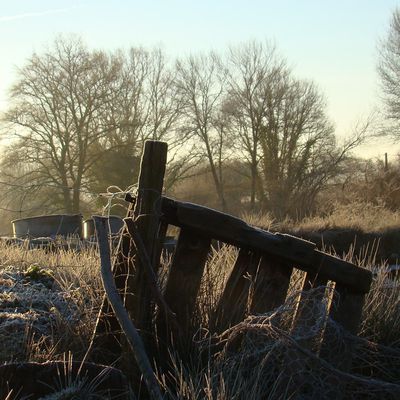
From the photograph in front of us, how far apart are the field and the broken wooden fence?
16 cm

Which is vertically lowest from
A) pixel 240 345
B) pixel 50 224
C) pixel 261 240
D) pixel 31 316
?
pixel 50 224

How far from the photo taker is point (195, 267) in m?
5.16

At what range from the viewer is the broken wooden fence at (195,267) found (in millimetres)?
4934

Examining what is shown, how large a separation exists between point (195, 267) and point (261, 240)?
51cm

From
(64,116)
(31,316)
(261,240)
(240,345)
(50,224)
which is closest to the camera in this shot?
(240,345)

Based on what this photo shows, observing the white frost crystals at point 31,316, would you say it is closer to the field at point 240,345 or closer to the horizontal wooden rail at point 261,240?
the field at point 240,345

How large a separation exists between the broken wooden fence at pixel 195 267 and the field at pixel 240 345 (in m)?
0.16

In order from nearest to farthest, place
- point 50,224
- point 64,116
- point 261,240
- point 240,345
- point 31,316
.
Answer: point 240,345 < point 261,240 < point 31,316 < point 50,224 < point 64,116

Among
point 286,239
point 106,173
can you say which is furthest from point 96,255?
point 106,173

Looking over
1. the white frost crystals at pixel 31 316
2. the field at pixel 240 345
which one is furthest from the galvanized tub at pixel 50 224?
the field at pixel 240 345

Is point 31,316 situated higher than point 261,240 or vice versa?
point 261,240

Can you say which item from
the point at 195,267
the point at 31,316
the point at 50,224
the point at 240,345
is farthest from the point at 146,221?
the point at 50,224

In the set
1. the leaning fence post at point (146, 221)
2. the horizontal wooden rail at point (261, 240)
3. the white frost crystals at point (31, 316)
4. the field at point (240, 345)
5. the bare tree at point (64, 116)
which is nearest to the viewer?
the field at point (240, 345)

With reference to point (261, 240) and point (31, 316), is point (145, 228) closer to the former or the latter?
point (261, 240)
